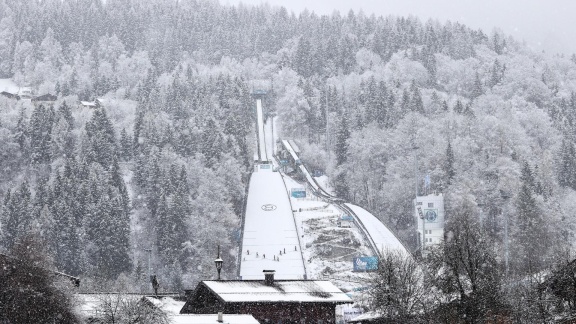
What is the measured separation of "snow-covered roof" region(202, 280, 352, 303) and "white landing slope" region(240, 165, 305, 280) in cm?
4472

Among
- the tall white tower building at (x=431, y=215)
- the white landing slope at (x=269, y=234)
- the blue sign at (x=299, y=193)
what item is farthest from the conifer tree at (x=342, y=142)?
the tall white tower building at (x=431, y=215)

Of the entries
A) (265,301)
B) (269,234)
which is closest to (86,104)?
(269,234)

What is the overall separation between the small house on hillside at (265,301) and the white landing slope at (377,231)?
47.4 meters

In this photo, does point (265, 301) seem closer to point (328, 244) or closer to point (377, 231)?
point (328, 244)

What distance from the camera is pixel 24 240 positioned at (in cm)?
3953

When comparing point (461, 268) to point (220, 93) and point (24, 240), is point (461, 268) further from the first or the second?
point (220, 93)

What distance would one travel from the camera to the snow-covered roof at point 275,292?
47.9 metres

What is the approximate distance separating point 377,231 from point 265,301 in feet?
204

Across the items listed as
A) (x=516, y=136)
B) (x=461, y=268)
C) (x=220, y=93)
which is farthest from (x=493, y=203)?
(x=461, y=268)

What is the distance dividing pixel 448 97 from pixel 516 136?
49.1 meters

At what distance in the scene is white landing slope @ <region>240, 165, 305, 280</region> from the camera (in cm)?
10056

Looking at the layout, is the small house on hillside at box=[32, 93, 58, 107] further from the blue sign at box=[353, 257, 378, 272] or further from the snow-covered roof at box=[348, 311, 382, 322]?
the snow-covered roof at box=[348, 311, 382, 322]

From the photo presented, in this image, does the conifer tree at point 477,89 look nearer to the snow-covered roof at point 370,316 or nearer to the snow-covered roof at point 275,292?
the snow-covered roof at point 275,292

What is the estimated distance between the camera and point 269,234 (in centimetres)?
11369
